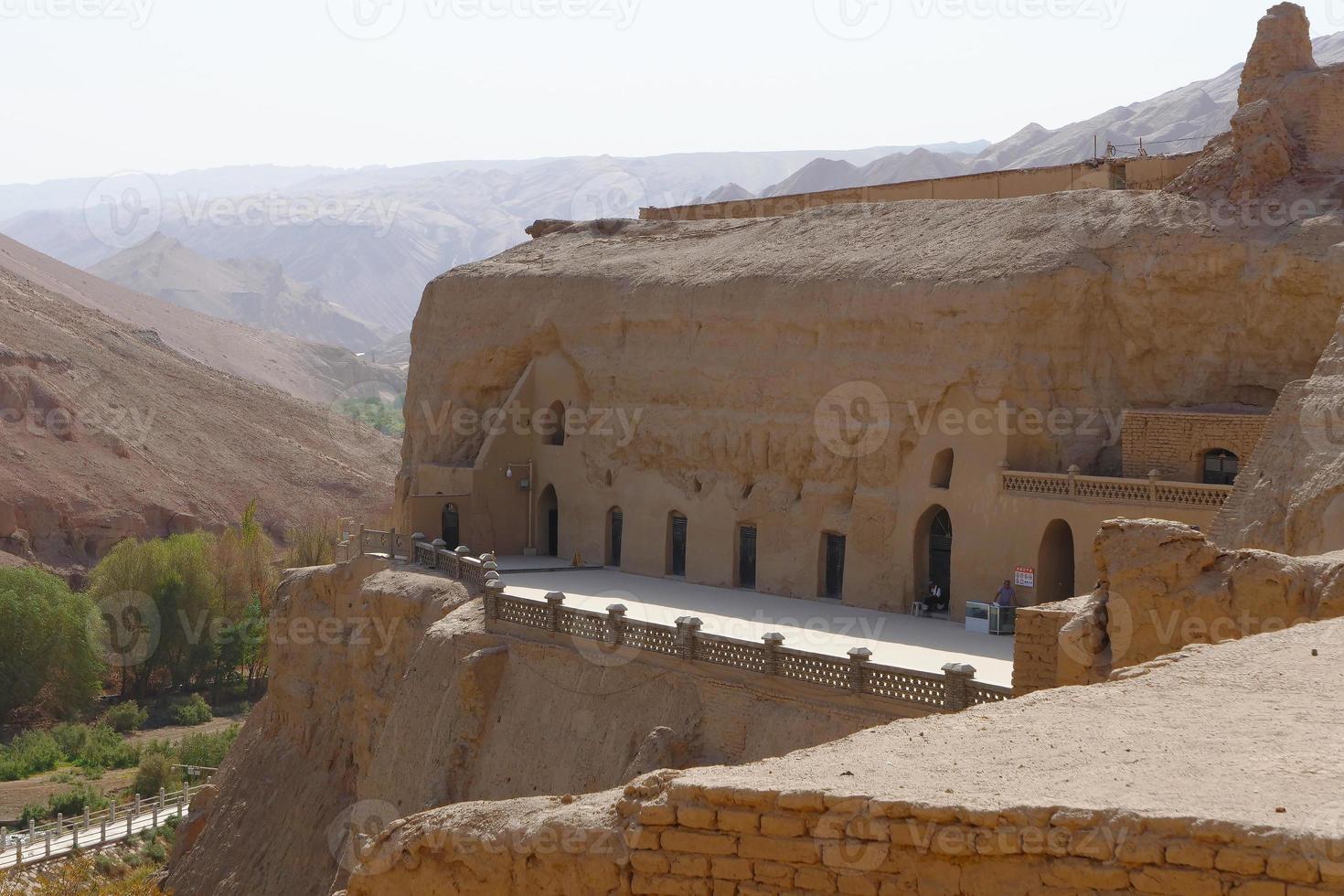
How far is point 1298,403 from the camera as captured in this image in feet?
60.5

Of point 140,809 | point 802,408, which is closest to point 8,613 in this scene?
point 140,809

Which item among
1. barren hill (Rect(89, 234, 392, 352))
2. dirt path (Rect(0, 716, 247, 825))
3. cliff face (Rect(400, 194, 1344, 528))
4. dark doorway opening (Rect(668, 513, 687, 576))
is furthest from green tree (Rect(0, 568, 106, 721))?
barren hill (Rect(89, 234, 392, 352))

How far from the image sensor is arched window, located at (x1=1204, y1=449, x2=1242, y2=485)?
21453mm

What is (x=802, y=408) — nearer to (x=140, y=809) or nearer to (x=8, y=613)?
(x=140, y=809)

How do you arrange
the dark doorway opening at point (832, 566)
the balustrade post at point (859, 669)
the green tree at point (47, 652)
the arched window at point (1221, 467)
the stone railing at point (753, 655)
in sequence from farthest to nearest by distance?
the green tree at point (47, 652) < the dark doorway opening at point (832, 566) < the arched window at point (1221, 467) < the balustrade post at point (859, 669) < the stone railing at point (753, 655)

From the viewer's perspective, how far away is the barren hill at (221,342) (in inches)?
4242

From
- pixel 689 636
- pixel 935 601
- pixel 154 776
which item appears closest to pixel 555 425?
pixel 935 601

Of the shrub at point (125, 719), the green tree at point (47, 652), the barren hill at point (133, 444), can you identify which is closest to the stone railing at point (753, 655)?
the shrub at point (125, 719)

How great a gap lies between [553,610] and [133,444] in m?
47.5

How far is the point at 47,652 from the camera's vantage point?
147ft

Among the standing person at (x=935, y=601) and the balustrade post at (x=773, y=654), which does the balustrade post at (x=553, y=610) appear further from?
the standing person at (x=935, y=601)

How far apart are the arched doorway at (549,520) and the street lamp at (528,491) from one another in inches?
7.1

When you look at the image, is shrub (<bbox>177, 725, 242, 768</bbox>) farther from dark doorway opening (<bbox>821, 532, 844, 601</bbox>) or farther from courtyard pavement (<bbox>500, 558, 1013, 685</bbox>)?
dark doorway opening (<bbox>821, 532, 844, 601</bbox>)

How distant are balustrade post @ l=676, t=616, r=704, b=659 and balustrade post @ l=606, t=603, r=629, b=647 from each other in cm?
135
